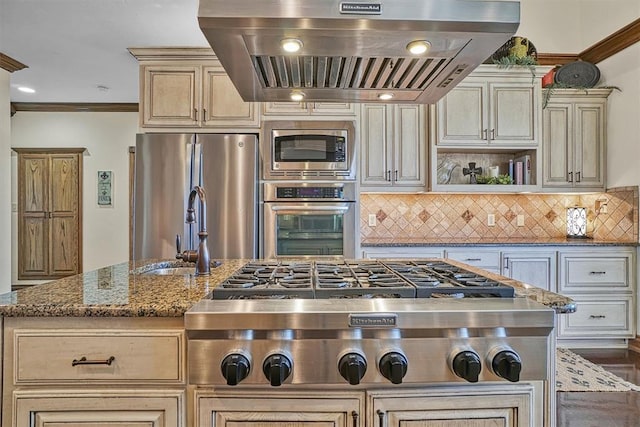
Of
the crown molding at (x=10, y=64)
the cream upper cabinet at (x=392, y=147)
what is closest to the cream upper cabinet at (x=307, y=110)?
the cream upper cabinet at (x=392, y=147)

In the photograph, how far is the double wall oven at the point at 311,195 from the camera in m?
3.06

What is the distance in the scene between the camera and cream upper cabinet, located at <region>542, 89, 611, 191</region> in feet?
11.5

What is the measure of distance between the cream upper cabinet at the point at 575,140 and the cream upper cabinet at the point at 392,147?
3.78 feet

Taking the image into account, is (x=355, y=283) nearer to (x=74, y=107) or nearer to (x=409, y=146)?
(x=409, y=146)

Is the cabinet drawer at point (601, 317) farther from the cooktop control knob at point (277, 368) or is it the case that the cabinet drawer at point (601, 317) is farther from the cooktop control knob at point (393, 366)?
the cooktop control knob at point (277, 368)

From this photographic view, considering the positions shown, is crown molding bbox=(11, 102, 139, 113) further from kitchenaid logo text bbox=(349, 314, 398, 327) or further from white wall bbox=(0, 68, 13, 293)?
kitchenaid logo text bbox=(349, 314, 398, 327)

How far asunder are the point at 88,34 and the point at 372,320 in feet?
11.3

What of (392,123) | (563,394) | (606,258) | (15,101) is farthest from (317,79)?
(15,101)

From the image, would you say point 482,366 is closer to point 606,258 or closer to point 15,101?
point 606,258

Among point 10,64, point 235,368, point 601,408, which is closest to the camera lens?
point 235,368

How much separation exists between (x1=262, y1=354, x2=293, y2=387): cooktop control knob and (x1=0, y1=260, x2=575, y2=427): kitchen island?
0.10m

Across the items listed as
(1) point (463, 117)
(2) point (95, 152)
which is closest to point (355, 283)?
(1) point (463, 117)

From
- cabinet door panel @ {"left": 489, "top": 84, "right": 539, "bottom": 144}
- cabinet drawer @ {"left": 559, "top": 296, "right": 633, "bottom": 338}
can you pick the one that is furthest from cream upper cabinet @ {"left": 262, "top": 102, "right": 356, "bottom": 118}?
cabinet drawer @ {"left": 559, "top": 296, "right": 633, "bottom": 338}

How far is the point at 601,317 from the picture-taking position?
10.6ft
